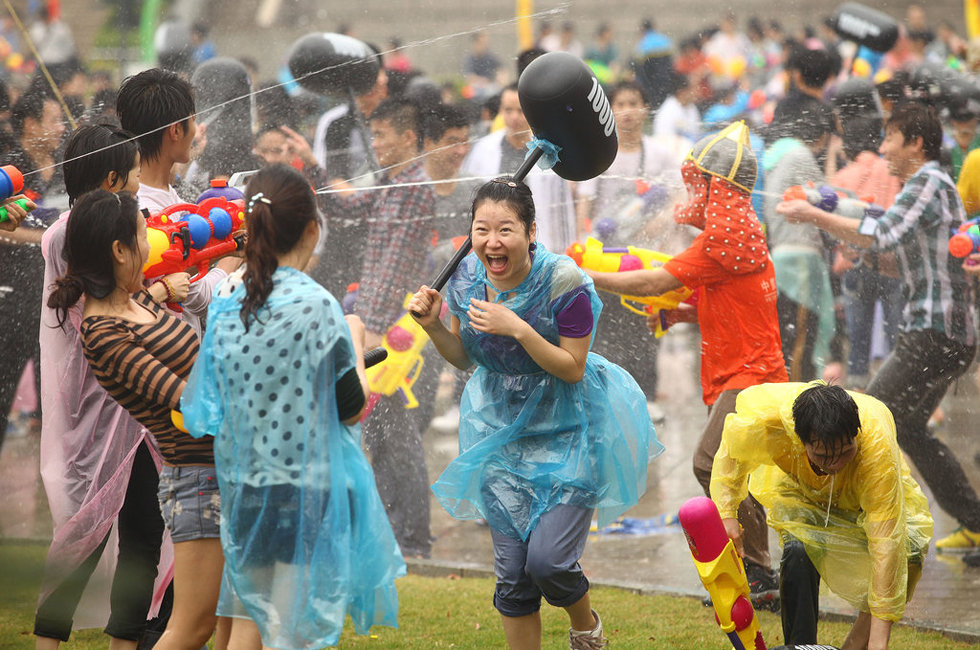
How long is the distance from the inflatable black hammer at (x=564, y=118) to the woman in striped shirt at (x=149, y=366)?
93 centimetres

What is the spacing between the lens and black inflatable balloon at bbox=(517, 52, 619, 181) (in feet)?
12.2

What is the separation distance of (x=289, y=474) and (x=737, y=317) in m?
2.38

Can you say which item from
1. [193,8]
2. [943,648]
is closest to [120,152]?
[943,648]

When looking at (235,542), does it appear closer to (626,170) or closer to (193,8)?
(626,170)

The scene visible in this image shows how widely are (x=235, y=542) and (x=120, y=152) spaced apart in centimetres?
146

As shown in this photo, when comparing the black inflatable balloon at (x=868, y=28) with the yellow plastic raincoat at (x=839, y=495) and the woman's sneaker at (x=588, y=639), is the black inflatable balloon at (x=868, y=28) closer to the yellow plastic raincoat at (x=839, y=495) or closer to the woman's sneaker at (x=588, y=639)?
the yellow plastic raincoat at (x=839, y=495)

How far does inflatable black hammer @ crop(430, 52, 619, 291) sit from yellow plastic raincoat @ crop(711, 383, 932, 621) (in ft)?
3.29

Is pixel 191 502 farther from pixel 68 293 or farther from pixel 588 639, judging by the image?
pixel 588 639

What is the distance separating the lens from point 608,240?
580 cm

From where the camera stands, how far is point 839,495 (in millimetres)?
3594

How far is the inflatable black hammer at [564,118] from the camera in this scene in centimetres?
372

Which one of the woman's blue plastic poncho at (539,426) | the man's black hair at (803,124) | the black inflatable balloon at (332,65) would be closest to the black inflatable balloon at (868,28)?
the man's black hair at (803,124)

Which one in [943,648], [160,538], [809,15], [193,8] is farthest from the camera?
[809,15]

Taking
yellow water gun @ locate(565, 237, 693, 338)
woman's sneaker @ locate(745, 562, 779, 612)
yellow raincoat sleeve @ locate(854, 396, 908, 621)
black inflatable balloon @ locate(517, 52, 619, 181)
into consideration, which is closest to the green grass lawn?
woman's sneaker @ locate(745, 562, 779, 612)
